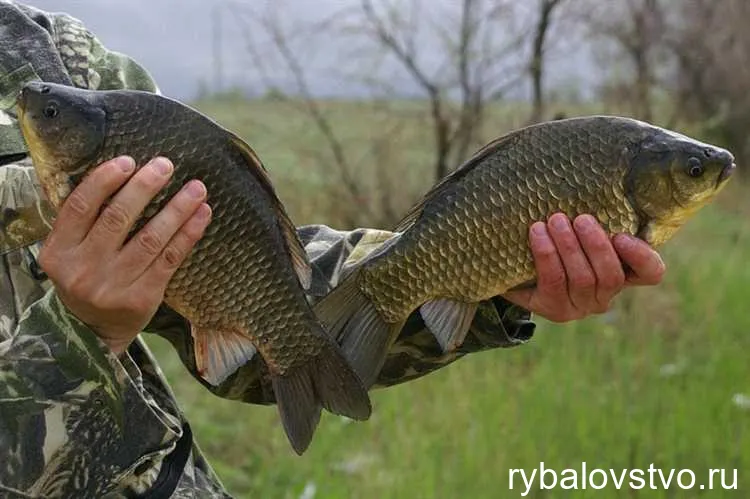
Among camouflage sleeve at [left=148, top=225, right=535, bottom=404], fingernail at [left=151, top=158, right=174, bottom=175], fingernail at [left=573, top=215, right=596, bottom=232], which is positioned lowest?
camouflage sleeve at [left=148, top=225, right=535, bottom=404]

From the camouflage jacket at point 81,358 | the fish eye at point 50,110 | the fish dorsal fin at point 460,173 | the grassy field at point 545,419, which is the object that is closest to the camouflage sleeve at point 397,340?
the camouflage jacket at point 81,358

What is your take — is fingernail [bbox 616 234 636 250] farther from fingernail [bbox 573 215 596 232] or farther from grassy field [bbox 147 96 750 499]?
grassy field [bbox 147 96 750 499]

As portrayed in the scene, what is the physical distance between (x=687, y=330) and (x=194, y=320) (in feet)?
11.1

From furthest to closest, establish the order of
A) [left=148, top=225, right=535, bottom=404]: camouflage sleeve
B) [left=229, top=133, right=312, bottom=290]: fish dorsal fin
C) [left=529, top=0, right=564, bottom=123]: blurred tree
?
[left=529, top=0, right=564, bottom=123]: blurred tree, [left=148, top=225, right=535, bottom=404]: camouflage sleeve, [left=229, top=133, right=312, bottom=290]: fish dorsal fin

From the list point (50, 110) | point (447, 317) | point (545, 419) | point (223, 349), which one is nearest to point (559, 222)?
point (447, 317)

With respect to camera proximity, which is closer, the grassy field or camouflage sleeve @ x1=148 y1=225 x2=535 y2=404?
camouflage sleeve @ x1=148 y1=225 x2=535 y2=404

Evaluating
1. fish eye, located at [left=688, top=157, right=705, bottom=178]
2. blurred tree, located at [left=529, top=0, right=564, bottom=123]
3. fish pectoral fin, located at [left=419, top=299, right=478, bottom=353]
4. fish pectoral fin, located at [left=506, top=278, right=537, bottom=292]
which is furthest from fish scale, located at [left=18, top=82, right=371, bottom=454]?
blurred tree, located at [left=529, top=0, right=564, bottom=123]

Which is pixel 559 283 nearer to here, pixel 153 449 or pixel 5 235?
pixel 153 449

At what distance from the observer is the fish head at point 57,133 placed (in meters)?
1.29

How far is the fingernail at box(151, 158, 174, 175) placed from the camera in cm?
129

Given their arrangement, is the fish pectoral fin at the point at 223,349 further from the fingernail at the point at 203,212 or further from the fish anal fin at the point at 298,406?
the fingernail at the point at 203,212

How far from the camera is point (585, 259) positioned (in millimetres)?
1591

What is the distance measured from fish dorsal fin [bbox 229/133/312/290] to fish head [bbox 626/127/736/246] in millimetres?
549

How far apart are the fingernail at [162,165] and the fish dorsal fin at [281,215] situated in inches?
4.2
